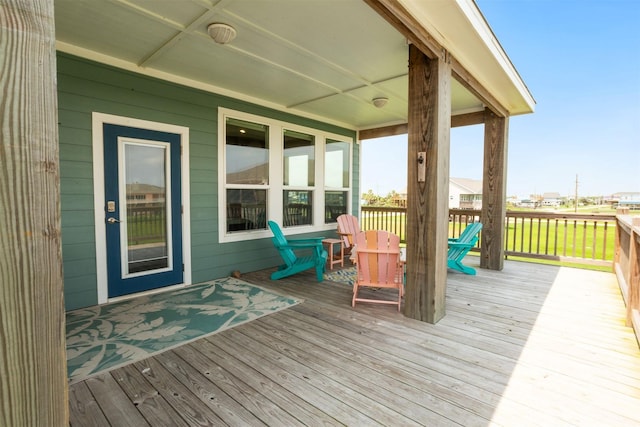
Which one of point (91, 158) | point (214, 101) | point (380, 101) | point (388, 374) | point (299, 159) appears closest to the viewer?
point (388, 374)

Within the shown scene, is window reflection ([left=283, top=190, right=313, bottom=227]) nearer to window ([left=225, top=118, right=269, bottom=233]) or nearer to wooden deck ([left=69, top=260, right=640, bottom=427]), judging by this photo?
window ([left=225, top=118, right=269, bottom=233])

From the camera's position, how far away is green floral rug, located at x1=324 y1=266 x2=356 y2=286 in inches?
172

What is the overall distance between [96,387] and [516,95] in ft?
18.1

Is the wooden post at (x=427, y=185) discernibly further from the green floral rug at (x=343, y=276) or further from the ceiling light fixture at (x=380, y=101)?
the ceiling light fixture at (x=380, y=101)

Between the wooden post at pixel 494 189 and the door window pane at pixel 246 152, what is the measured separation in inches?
145

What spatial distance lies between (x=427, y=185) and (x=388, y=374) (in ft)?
5.61

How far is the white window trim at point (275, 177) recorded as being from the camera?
438 cm

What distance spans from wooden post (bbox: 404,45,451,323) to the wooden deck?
0.33m

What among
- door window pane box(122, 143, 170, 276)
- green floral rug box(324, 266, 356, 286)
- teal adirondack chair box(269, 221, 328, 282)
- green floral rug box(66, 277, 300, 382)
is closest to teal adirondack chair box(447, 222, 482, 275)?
green floral rug box(324, 266, 356, 286)

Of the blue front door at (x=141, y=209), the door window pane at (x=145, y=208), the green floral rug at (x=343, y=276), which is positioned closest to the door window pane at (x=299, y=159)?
the green floral rug at (x=343, y=276)

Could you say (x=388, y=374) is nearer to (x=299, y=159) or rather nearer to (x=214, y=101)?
(x=214, y=101)

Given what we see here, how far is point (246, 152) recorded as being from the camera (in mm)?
4715

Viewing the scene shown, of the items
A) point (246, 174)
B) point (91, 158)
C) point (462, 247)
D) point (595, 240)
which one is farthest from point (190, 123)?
point (595, 240)

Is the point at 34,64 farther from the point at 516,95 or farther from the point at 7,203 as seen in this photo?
the point at 516,95
